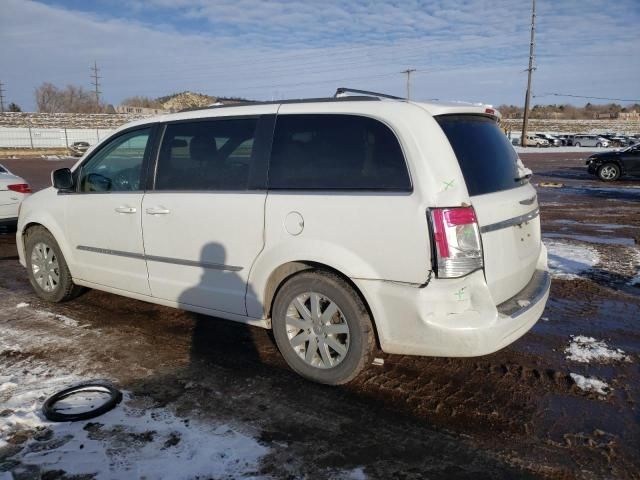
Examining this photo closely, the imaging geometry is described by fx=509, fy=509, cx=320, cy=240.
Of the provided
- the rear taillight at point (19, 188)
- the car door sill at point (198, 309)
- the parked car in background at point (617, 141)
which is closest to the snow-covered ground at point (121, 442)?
the car door sill at point (198, 309)

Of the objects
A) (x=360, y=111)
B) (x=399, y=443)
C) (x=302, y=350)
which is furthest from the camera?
(x=302, y=350)

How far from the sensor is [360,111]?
348cm

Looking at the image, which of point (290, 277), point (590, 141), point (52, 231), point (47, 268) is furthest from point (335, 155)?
point (590, 141)

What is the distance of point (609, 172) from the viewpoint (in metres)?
18.1

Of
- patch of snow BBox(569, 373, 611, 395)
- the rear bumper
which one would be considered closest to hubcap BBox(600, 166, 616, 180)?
patch of snow BBox(569, 373, 611, 395)

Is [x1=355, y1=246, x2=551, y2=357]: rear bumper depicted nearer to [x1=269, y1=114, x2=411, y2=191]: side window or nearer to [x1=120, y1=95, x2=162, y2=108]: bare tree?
[x1=269, y1=114, x2=411, y2=191]: side window

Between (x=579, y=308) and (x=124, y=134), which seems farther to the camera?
(x=579, y=308)

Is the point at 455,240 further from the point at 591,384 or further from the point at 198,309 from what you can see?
the point at 198,309

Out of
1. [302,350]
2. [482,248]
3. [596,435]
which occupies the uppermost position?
[482,248]

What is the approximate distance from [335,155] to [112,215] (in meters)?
2.34

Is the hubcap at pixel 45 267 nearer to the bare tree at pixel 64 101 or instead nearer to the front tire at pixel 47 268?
the front tire at pixel 47 268

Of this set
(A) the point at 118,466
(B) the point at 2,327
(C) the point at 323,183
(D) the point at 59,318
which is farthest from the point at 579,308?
(B) the point at 2,327

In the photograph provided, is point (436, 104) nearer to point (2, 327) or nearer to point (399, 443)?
point (399, 443)

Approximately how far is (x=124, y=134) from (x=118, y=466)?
124 inches
